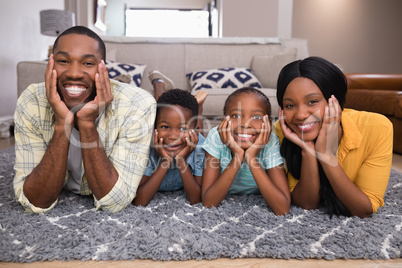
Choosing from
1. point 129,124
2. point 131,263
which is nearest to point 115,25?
point 129,124

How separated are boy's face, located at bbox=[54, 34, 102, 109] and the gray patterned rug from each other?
0.42 metres

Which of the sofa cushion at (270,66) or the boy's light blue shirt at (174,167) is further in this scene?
the sofa cushion at (270,66)

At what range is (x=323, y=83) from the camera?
1.15 meters

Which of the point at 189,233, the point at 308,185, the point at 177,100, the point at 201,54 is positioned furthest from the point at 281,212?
the point at 201,54

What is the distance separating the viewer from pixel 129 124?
1.23m

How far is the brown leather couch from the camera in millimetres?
→ 2676

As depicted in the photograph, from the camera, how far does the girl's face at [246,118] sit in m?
1.28

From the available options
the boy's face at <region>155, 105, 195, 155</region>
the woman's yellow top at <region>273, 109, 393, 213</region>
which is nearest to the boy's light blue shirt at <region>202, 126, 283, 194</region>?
the boy's face at <region>155, 105, 195, 155</region>

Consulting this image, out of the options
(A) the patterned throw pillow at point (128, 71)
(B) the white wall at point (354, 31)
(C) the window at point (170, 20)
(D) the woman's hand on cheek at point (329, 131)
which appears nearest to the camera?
(D) the woman's hand on cheek at point (329, 131)

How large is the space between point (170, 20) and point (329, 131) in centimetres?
765

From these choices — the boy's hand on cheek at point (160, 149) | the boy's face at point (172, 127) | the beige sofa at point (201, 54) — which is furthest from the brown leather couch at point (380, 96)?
the boy's hand on cheek at point (160, 149)

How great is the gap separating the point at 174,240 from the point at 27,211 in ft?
1.91

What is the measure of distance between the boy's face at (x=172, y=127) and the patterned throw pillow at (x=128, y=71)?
49.0 inches

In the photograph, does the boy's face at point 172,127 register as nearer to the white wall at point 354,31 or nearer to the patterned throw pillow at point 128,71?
the patterned throw pillow at point 128,71
